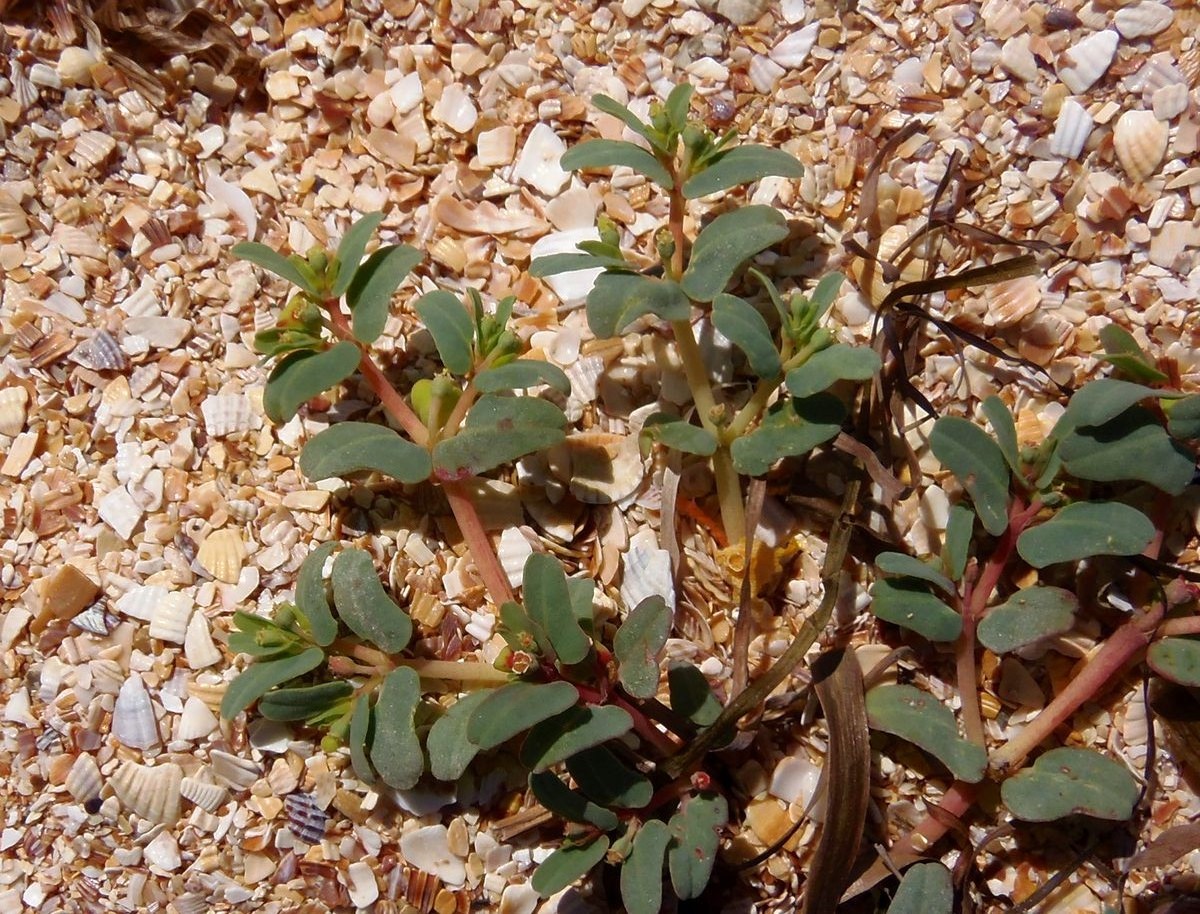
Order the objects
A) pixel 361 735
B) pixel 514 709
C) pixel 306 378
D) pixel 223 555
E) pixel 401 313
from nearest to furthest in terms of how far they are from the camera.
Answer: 1. pixel 514 709
2. pixel 361 735
3. pixel 306 378
4. pixel 223 555
5. pixel 401 313

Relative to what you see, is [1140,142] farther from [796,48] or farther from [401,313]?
[401,313]

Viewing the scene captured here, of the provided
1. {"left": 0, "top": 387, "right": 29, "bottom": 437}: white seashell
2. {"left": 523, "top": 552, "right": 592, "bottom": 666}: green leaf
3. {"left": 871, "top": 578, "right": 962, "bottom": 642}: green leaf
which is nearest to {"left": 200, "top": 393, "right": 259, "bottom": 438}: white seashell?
{"left": 0, "top": 387, "right": 29, "bottom": 437}: white seashell

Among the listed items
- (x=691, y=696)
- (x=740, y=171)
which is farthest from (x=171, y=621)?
(x=740, y=171)

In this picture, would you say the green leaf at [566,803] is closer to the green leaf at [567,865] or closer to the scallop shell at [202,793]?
the green leaf at [567,865]

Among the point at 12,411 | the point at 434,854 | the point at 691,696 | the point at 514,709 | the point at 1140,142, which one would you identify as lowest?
the point at 434,854

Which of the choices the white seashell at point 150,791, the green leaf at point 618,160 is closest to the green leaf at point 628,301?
the green leaf at point 618,160
